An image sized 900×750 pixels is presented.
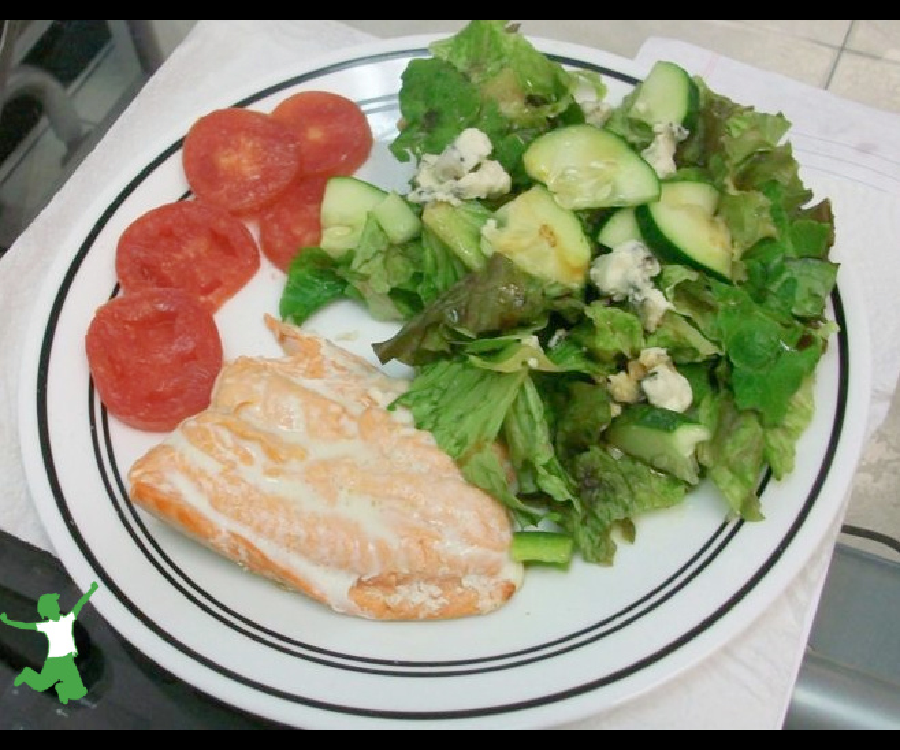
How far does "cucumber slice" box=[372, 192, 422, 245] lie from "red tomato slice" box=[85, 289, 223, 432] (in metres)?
0.39

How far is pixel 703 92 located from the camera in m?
1.96

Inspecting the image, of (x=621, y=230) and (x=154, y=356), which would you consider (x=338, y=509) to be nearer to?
(x=154, y=356)

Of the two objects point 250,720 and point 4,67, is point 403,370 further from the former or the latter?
point 4,67

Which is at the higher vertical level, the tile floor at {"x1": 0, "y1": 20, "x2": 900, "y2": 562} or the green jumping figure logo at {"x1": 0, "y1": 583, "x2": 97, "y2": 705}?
the tile floor at {"x1": 0, "y1": 20, "x2": 900, "y2": 562}

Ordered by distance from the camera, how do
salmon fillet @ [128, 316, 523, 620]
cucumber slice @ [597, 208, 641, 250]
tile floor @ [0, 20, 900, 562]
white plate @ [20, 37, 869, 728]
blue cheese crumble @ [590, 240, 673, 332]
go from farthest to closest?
1. tile floor @ [0, 20, 900, 562]
2. cucumber slice @ [597, 208, 641, 250]
3. blue cheese crumble @ [590, 240, 673, 332]
4. salmon fillet @ [128, 316, 523, 620]
5. white plate @ [20, 37, 869, 728]

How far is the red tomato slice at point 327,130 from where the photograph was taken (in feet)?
6.67

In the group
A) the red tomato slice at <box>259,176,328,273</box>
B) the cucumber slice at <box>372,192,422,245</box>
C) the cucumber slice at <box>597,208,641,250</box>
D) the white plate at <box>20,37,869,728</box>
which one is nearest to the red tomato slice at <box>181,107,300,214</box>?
the red tomato slice at <box>259,176,328,273</box>

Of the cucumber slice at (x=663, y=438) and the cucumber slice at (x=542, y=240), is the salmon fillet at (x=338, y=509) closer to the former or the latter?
the cucumber slice at (x=663, y=438)

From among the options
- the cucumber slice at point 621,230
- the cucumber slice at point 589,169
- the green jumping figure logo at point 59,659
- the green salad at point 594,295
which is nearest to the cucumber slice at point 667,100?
the green salad at point 594,295

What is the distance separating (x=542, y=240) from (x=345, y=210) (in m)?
0.45

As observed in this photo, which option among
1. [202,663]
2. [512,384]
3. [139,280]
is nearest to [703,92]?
[512,384]

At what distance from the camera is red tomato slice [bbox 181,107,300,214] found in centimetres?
196

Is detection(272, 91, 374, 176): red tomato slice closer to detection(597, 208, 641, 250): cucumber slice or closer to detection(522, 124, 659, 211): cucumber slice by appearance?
detection(522, 124, 659, 211): cucumber slice

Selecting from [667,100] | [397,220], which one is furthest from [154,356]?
[667,100]
